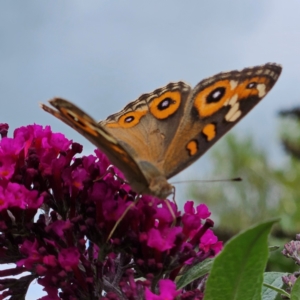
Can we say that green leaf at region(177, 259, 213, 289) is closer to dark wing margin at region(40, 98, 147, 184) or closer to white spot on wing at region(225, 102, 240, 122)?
dark wing margin at region(40, 98, 147, 184)

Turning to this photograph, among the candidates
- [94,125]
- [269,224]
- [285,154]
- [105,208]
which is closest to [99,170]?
[105,208]

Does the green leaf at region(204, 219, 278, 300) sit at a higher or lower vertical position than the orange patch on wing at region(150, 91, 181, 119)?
lower

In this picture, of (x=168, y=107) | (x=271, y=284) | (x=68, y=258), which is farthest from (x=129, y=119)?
(x=271, y=284)

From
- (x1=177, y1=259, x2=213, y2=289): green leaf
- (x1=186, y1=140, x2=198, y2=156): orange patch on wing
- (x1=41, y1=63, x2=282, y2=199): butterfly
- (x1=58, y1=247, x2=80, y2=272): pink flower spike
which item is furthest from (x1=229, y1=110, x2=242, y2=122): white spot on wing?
(x1=58, y1=247, x2=80, y2=272): pink flower spike

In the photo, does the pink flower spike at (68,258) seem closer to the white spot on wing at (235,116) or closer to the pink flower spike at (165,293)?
the pink flower spike at (165,293)

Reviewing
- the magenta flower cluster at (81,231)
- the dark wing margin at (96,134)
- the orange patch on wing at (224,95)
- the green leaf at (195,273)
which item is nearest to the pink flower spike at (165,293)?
the magenta flower cluster at (81,231)

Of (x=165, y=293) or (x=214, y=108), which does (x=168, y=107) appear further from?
(x=165, y=293)

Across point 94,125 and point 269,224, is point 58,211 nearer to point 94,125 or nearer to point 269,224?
point 94,125
